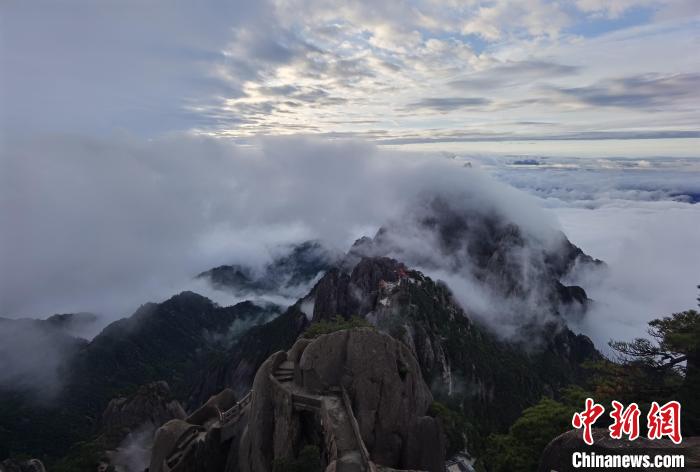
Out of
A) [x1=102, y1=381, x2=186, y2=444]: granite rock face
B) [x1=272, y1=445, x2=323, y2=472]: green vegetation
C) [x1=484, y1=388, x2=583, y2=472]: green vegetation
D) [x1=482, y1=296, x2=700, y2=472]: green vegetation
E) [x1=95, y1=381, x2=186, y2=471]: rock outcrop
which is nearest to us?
[x1=272, y1=445, x2=323, y2=472]: green vegetation

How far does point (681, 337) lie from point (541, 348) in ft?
571

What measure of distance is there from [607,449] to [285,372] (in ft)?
87.8

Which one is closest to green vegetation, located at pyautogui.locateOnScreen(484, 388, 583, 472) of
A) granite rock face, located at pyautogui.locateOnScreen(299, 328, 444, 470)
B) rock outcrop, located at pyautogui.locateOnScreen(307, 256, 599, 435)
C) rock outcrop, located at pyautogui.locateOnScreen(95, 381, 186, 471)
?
granite rock face, located at pyautogui.locateOnScreen(299, 328, 444, 470)

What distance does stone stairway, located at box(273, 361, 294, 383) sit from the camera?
1547 inches

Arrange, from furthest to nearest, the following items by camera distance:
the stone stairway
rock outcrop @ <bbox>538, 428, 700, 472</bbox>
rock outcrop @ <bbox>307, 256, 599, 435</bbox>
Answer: rock outcrop @ <bbox>307, 256, 599, 435</bbox> < the stone stairway < rock outcrop @ <bbox>538, 428, 700, 472</bbox>

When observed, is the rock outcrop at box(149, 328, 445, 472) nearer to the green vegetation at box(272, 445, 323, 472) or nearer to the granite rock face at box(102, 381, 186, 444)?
the green vegetation at box(272, 445, 323, 472)

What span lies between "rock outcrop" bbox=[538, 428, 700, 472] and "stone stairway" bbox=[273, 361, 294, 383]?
865 inches

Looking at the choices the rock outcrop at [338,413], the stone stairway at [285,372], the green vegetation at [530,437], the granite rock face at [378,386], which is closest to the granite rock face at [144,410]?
the rock outcrop at [338,413]

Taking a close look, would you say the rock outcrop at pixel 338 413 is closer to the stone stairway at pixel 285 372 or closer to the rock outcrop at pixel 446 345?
the stone stairway at pixel 285 372

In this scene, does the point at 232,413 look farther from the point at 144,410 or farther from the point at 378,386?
the point at 144,410

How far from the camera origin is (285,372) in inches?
1602

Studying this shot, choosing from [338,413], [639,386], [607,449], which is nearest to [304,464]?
[338,413]

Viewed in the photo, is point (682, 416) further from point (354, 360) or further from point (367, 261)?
point (367, 261)

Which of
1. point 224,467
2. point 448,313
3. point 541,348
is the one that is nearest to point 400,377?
point 224,467
